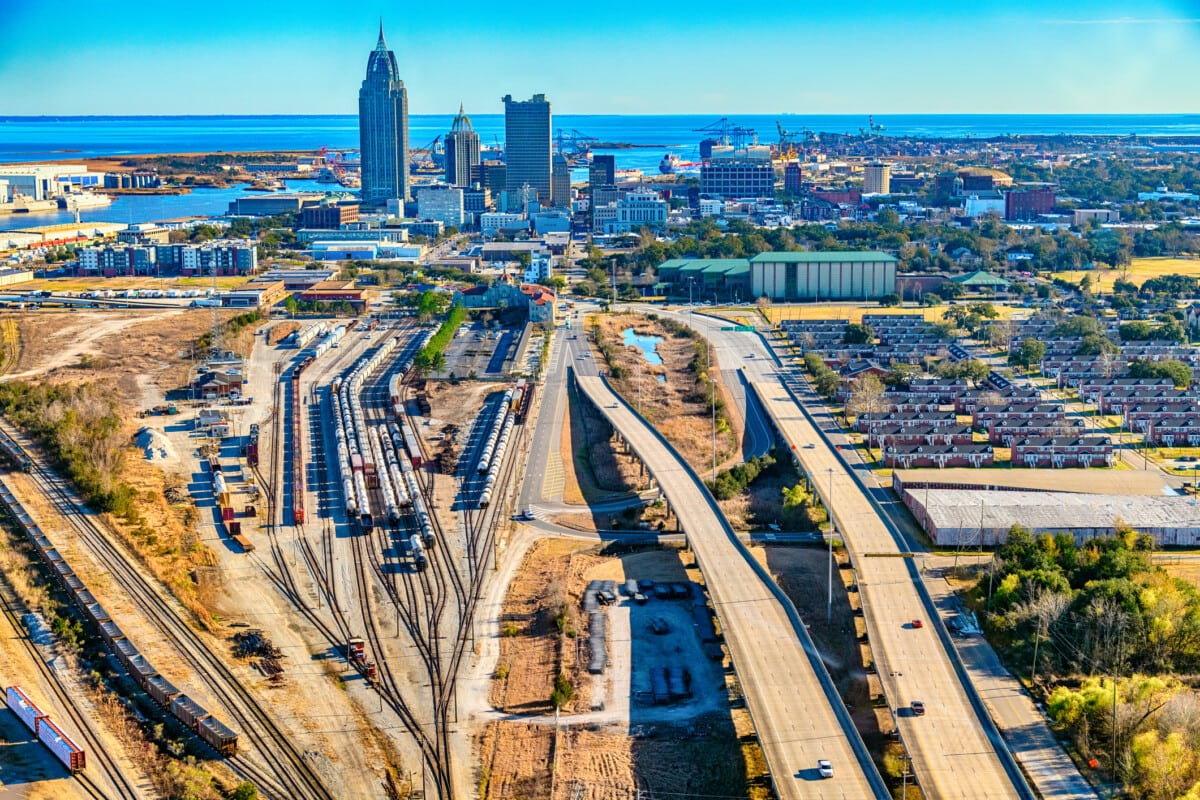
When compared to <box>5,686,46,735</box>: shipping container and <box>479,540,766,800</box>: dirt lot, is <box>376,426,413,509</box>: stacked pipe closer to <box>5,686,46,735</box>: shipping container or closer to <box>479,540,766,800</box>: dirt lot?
<box>479,540,766,800</box>: dirt lot

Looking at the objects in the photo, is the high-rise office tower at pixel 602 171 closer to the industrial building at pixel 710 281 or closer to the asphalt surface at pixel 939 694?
the industrial building at pixel 710 281

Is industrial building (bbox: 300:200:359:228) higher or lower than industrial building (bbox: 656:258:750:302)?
higher

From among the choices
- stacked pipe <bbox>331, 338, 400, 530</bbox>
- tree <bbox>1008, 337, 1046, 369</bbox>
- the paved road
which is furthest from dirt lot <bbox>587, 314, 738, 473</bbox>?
tree <bbox>1008, 337, 1046, 369</bbox>

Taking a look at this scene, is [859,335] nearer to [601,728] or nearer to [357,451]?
[357,451]

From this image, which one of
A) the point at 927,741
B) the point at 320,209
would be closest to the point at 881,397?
the point at 927,741

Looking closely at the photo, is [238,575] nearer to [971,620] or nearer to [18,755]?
[18,755]

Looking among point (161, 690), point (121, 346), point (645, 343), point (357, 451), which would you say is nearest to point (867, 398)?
point (357, 451)
